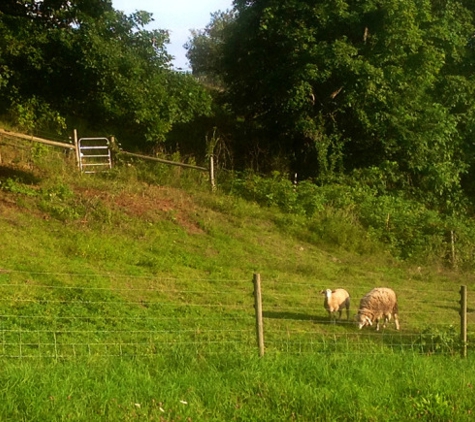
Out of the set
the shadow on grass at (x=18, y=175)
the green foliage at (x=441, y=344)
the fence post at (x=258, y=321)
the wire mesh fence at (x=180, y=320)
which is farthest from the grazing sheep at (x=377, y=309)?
the shadow on grass at (x=18, y=175)

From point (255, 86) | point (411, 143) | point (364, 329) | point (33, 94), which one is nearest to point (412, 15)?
point (411, 143)

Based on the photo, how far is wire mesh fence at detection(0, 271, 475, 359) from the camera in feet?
29.9

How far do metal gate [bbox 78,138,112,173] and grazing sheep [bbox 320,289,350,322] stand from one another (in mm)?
11068

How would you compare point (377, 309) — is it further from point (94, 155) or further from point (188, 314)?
point (94, 155)

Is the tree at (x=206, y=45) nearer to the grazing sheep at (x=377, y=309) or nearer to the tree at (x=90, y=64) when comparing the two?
the tree at (x=90, y=64)

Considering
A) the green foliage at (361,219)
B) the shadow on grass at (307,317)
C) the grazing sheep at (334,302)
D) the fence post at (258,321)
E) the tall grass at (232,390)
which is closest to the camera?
the tall grass at (232,390)

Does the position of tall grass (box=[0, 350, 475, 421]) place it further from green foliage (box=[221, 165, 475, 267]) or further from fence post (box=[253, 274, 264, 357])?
green foliage (box=[221, 165, 475, 267])

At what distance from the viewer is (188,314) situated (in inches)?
462

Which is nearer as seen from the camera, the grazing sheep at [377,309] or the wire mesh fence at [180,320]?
the wire mesh fence at [180,320]

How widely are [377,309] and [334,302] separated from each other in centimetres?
82

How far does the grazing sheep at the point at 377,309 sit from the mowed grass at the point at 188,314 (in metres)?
0.31

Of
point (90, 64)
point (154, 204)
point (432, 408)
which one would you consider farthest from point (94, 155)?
point (432, 408)

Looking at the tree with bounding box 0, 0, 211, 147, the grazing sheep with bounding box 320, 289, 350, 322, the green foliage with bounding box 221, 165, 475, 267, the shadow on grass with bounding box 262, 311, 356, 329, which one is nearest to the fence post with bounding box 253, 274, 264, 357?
the shadow on grass with bounding box 262, 311, 356, 329

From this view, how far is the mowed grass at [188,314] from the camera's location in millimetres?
6906
